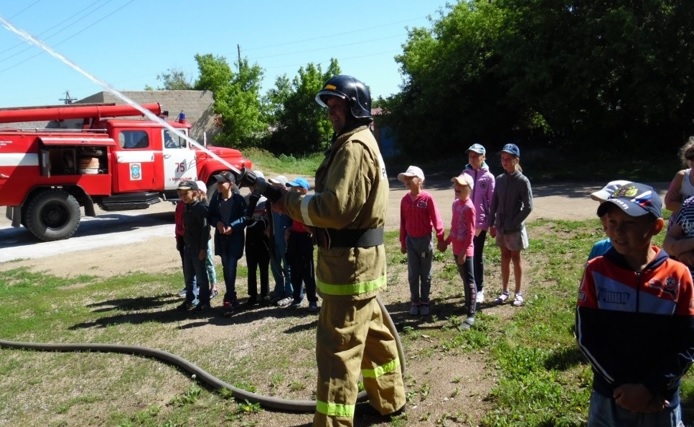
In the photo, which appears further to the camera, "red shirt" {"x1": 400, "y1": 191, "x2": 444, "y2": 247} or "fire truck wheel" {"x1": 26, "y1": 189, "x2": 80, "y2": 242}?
"fire truck wheel" {"x1": 26, "y1": 189, "x2": 80, "y2": 242}

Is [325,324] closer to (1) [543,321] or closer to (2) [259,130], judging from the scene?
(1) [543,321]

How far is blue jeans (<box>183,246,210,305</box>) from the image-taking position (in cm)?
700

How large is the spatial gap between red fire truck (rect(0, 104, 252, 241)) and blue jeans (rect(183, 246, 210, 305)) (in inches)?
274

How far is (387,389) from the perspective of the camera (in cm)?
399

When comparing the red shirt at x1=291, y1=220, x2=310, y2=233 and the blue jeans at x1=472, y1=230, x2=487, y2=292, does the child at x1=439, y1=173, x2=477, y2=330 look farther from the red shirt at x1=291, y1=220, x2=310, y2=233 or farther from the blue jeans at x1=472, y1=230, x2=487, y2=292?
the red shirt at x1=291, y1=220, x2=310, y2=233

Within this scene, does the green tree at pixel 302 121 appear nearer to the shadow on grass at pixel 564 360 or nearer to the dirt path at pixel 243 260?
the dirt path at pixel 243 260

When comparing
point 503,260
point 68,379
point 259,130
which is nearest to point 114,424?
point 68,379

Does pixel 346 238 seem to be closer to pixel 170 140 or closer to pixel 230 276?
pixel 230 276

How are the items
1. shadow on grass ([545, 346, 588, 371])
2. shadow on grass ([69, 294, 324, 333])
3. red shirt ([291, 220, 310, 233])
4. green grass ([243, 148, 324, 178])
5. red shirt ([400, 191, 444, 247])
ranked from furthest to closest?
green grass ([243, 148, 324, 178]) → red shirt ([291, 220, 310, 233]) → shadow on grass ([69, 294, 324, 333]) → red shirt ([400, 191, 444, 247]) → shadow on grass ([545, 346, 588, 371])

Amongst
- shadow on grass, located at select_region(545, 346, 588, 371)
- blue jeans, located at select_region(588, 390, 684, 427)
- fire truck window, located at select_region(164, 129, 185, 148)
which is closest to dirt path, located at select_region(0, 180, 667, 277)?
fire truck window, located at select_region(164, 129, 185, 148)

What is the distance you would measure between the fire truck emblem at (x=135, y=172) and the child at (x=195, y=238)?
7596mm

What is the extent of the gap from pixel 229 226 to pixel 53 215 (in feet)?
25.9

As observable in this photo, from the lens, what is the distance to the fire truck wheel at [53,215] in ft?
42.0

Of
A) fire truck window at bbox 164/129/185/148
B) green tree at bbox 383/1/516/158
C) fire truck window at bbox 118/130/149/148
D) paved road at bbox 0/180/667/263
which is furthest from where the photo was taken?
green tree at bbox 383/1/516/158
